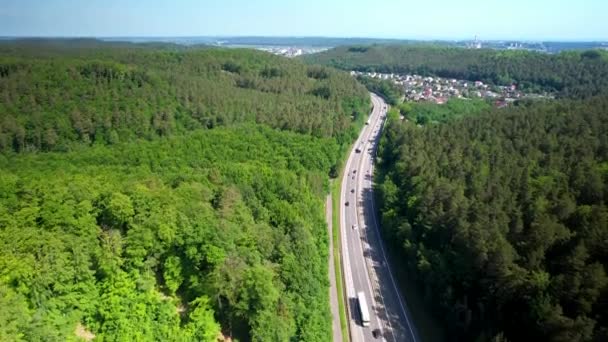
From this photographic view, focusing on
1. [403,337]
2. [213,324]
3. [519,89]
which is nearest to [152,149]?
[213,324]

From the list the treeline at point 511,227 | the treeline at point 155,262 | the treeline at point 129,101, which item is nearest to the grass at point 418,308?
the treeline at point 511,227

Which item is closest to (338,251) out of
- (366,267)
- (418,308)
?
(366,267)

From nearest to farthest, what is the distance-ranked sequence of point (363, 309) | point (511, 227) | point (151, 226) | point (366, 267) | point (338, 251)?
point (151, 226), point (511, 227), point (363, 309), point (366, 267), point (338, 251)

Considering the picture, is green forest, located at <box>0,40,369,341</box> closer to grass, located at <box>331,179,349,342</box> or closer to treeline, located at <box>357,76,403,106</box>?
grass, located at <box>331,179,349,342</box>

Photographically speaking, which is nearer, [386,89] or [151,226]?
[151,226]

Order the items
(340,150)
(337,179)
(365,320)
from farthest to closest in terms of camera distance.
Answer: (340,150) < (337,179) < (365,320)

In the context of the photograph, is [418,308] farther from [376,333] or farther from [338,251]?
[338,251]

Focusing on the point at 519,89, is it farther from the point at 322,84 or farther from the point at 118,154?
the point at 118,154
